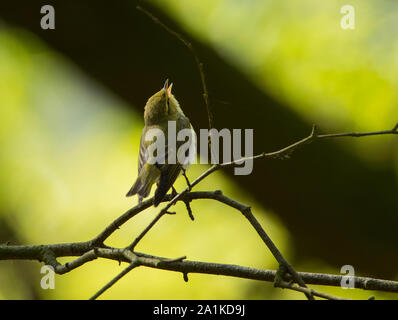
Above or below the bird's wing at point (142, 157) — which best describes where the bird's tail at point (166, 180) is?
below

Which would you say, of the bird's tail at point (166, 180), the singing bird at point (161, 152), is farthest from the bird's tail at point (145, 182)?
the bird's tail at point (166, 180)

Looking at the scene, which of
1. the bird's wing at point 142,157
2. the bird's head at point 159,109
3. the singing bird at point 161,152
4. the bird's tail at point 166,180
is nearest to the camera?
the bird's tail at point 166,180

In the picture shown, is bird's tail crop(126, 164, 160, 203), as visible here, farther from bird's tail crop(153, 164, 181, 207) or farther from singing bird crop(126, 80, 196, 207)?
bird's tail crop(153, 164, 181, 207)

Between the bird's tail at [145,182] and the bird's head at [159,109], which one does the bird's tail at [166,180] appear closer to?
the bird's tail at [145,182]

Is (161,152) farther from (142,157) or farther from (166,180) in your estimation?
(166,180)

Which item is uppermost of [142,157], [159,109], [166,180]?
[159,109]

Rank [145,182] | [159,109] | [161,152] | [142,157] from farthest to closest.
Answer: [159,109] < [142,157] < [161,152] < [145,182]

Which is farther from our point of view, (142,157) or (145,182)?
(142,157)

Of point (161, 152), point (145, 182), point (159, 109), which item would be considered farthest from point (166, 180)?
point (159, 109)

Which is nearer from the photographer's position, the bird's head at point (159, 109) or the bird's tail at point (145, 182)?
the bird's tail at point (145, 182)
